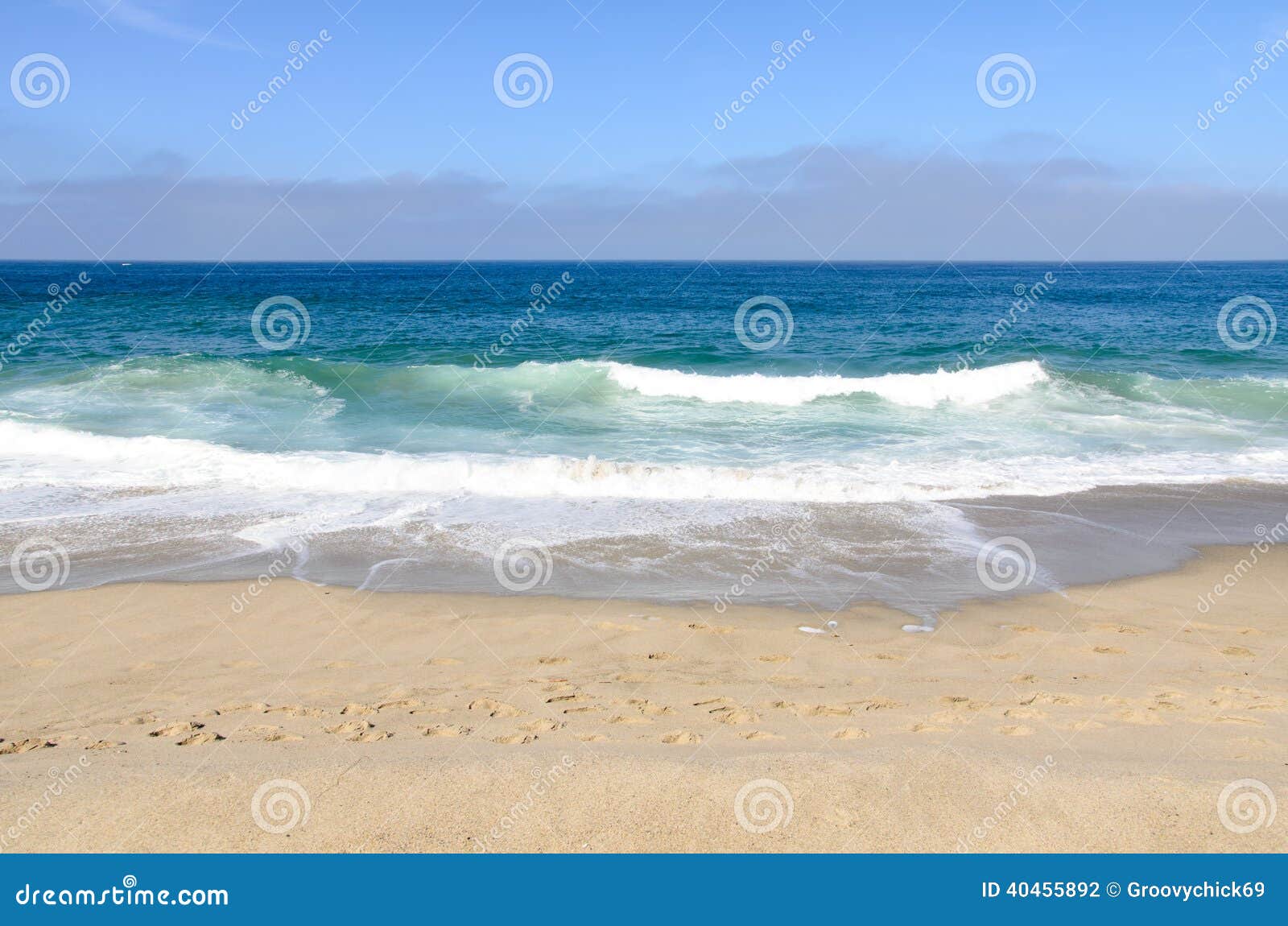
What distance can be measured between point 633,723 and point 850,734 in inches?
50.8

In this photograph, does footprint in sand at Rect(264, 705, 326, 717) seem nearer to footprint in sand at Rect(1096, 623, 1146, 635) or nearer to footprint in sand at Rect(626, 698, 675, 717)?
footprint in sand at Rect(626, 698, 675, 717)

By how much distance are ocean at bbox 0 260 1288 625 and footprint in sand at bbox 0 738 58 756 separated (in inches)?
Answer: 125

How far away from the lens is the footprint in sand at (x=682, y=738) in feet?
15.9

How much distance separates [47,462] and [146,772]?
1057 cm

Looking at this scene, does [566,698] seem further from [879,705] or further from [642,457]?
[642,457]

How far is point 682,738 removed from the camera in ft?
16.1

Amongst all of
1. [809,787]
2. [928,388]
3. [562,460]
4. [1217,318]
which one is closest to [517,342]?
[928,388]

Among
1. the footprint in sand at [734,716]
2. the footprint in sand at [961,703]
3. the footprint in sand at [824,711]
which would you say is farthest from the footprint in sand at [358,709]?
the footprint in sand at [961,703]

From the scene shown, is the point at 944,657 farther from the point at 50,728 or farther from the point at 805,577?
the point at 50,728

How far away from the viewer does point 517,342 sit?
27.5 metres

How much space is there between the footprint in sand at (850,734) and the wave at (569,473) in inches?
234

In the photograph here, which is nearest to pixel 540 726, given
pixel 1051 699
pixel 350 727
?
pixel 350 727

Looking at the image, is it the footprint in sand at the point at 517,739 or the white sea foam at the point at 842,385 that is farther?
the white sea foam at the point at 842,385

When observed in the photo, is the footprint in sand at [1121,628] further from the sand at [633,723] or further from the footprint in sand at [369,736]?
the footprint in sand at [369,736]
